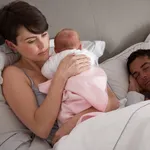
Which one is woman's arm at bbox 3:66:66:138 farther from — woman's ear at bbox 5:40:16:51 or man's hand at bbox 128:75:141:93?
man's hand at bbox 128:75:141:93

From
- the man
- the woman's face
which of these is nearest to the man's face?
the man

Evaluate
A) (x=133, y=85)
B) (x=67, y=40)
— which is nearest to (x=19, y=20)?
(x=67, y=40)

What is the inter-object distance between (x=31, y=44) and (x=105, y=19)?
76 centimetres

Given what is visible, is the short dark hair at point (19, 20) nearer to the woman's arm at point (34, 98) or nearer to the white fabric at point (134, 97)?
the woman's arm at point (34, 98)

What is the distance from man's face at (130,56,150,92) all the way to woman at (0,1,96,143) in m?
0.51

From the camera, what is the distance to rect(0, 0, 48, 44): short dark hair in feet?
4.44

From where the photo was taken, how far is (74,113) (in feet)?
4.32

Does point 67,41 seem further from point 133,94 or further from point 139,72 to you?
point 139,72

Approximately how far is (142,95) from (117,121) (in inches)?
24.2

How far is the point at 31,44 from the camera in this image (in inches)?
54.8

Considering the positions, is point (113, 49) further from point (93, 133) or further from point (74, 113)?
point (93, 133)

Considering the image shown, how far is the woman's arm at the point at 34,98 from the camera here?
1.29 meters

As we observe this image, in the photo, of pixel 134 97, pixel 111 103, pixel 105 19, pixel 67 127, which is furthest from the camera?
pixel 105 19

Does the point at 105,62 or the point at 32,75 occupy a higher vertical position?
the point at 32,75
